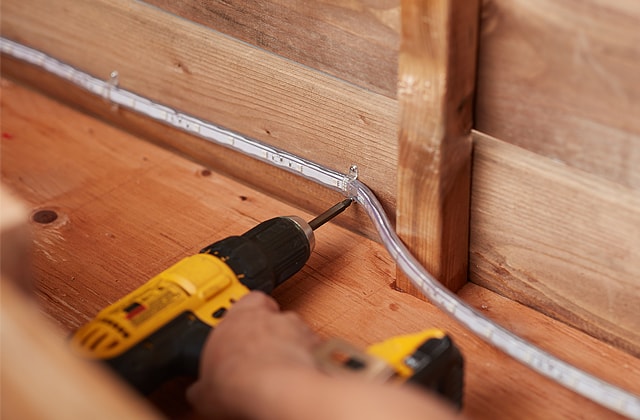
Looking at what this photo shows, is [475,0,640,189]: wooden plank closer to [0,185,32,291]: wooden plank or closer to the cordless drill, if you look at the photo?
the cordless drill

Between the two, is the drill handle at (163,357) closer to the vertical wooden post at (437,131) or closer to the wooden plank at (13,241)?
the wooden plank at (13,241)

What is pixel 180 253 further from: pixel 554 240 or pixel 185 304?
pixel 554 240

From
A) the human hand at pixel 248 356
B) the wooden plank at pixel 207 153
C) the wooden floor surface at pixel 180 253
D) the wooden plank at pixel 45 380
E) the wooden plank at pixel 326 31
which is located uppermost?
the wooden plank at pixel 326 31

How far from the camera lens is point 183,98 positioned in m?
1.13

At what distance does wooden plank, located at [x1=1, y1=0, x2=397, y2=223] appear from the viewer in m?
0.96

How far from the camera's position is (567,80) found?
0.76 m

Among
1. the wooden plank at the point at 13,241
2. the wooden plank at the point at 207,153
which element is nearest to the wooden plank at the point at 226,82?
the wooden plank at the point at 207,153

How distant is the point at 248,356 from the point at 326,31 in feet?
1.25

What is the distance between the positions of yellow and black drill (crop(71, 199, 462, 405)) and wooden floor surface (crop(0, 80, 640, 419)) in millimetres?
68

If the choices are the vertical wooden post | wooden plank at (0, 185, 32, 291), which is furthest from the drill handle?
the vertical wooden post

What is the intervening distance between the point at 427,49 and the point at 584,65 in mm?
135

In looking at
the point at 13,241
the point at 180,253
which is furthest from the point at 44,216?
the point at 13,241

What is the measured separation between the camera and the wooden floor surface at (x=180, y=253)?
858mm

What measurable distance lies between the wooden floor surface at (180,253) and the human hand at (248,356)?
11 cm
